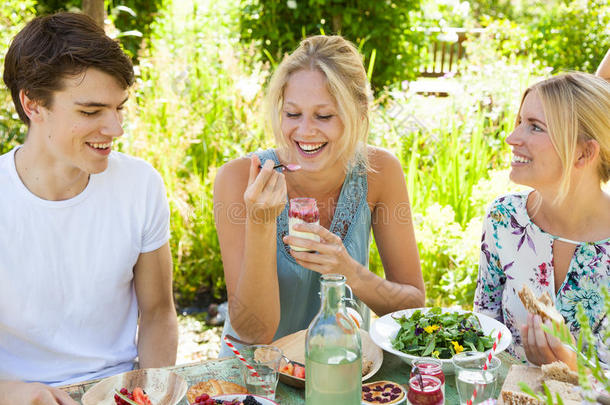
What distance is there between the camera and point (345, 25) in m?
7.57

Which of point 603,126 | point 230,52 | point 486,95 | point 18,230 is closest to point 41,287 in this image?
point 18,230

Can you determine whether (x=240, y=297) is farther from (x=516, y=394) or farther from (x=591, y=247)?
(x=591, y=247)

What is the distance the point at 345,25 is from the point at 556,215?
5624mm

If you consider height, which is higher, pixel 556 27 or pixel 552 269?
pixel 556 27

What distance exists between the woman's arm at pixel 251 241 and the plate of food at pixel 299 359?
286 mm

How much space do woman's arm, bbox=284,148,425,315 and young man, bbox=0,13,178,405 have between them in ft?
2.34

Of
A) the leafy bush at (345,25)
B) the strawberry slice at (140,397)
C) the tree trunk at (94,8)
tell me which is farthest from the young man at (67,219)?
the leafy bush at (345,25)

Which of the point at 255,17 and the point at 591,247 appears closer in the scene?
the point at 591,247

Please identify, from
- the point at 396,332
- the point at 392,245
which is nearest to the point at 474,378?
the point at 396,332

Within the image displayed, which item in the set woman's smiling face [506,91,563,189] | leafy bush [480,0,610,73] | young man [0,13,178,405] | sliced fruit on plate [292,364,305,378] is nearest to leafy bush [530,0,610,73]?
leafy bush [480,0,610,73]

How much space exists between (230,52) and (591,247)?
3506mm

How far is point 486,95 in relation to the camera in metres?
5.56

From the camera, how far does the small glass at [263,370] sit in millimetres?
1684

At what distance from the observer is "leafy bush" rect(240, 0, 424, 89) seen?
7426 millimetres
